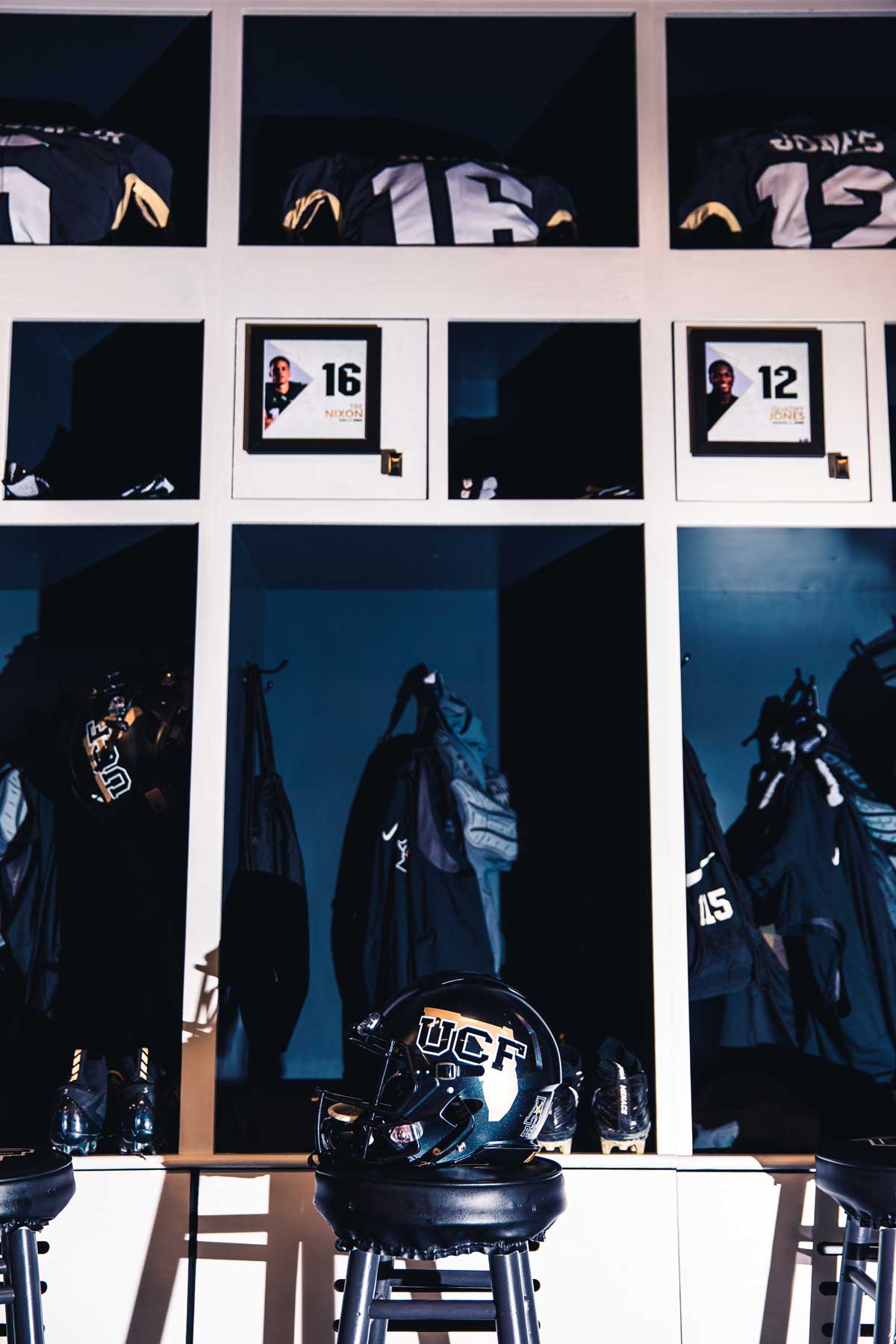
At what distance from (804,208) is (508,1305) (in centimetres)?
198

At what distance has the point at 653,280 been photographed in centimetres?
237

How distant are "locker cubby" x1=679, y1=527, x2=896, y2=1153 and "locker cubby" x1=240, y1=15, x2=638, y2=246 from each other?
30.1 inches

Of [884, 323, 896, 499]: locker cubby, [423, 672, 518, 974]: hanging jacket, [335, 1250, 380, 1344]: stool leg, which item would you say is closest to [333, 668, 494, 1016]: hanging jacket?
[423, 672, 518, 974]: hanging jacket

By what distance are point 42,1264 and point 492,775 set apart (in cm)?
122

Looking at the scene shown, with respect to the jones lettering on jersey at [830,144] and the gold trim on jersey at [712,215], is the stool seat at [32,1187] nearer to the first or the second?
the gold trim on jersey at [712,215]

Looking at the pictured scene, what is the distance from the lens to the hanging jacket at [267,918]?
2326mm

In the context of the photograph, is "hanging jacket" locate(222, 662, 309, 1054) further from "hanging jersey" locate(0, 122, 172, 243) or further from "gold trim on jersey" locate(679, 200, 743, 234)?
"gold trim on jersey" locate(679, 200, 743, 234)

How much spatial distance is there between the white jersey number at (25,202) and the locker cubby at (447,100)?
1.23ft

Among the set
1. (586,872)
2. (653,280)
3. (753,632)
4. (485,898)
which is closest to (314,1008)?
(485,898)

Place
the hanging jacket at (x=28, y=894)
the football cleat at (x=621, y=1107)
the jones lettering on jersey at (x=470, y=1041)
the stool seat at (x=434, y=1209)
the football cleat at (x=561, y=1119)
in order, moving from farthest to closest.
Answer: the hanging jacket at (x=28, y=894)
the football cleat at (x=621, y=1107)
the football cleat at (x=561, y=1119)
the jones lettering on jersey at (x=470, y=1041)
the stool seat at (x=434, y=1209)

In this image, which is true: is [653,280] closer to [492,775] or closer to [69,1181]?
[492,775]

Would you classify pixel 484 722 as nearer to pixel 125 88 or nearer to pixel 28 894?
pixel 28 894

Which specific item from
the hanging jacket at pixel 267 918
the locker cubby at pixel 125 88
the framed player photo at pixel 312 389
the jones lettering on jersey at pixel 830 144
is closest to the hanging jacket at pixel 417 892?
the hanging jacket at pixel 267 918

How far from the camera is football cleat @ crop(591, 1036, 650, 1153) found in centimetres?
208
